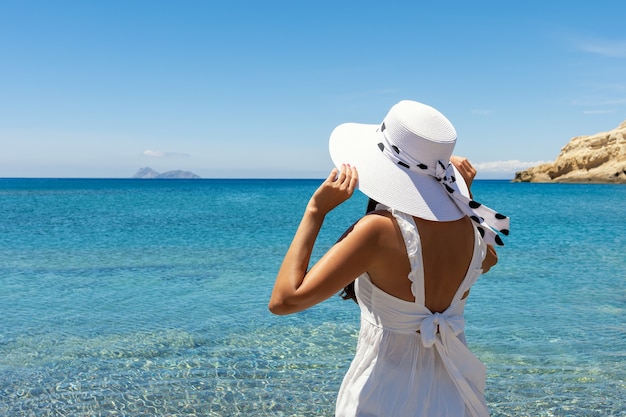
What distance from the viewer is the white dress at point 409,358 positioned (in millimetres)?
2053

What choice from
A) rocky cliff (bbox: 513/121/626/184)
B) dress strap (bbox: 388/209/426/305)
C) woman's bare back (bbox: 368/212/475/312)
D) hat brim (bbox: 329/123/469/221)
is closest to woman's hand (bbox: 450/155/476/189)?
hat brim (bbox: 329/123/469/221)

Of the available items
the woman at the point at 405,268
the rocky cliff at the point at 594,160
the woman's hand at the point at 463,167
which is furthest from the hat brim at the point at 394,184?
the rocky cliff at the point at 594,160

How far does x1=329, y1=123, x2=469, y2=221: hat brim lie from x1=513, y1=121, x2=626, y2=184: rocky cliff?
8730 cm

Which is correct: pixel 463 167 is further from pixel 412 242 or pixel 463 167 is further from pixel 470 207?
pixel 412 242

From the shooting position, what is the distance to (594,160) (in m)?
85.1

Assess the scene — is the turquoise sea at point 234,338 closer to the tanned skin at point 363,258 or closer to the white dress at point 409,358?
the white dress at point 409,358

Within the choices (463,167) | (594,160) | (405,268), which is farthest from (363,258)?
(594,160)

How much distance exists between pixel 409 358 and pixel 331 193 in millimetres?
705

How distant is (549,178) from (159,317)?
101177 mm

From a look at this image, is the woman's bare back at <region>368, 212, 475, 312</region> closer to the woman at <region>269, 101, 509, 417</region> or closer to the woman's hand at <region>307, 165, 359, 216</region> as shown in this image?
the woman at <region>269, 101, 509, 417</region>

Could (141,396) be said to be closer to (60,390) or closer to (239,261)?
(60,390)

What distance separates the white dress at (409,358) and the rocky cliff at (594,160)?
87.3m

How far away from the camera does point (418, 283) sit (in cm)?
203

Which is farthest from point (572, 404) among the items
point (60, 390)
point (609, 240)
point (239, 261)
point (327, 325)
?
point (609, 240)
